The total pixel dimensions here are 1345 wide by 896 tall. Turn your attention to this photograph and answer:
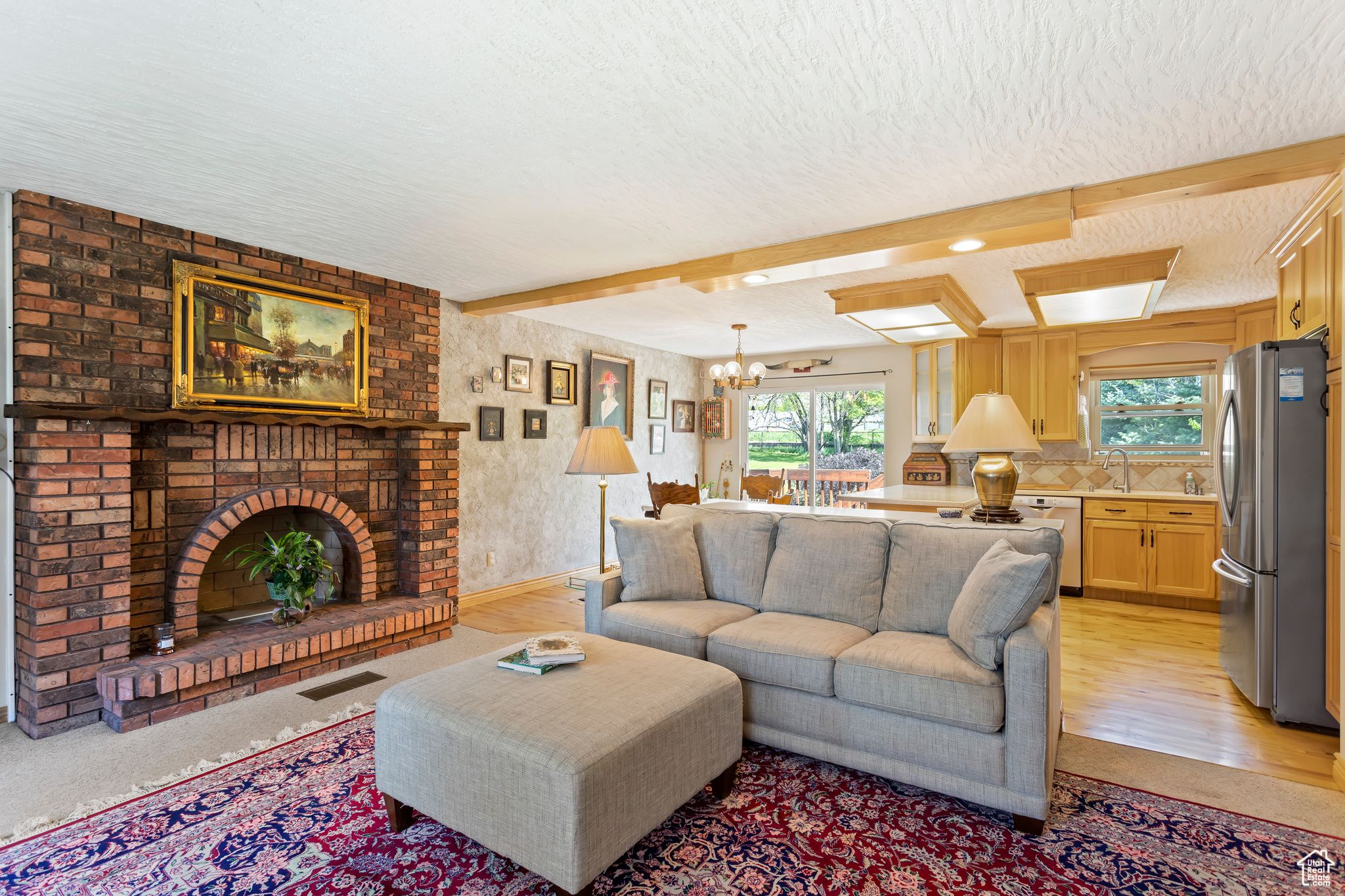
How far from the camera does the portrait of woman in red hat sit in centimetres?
622

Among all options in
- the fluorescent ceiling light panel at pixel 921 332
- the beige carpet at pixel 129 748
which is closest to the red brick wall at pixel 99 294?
the beige carpet at pixel 129 748

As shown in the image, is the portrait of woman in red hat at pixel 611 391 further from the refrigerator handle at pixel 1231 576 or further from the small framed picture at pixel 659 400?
the refrigerator handle at pixel 1231 576

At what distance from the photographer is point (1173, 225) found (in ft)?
10.4

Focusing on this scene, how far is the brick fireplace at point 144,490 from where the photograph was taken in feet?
9.03

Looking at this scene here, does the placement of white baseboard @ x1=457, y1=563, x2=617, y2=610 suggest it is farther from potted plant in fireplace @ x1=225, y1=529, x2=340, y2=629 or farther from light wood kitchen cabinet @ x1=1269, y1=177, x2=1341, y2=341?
light wood kitchen cabinet @ x1=1269, y1=177, x2=1341, y2=341

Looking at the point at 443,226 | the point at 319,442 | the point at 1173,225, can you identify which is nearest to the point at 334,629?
the point at 319,442

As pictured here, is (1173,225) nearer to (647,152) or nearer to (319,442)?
(647,152)

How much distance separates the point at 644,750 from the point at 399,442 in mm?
3154

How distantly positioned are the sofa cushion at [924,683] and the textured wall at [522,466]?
3.37m

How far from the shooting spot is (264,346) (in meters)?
3.55

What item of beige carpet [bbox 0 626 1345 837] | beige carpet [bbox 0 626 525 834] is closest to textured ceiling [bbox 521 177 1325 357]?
beige carpet [bbox 0 626 1345 837]

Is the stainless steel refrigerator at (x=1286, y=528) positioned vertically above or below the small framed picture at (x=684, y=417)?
below

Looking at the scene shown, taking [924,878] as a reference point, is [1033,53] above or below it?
above

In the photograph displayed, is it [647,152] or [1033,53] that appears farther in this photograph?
[647,152]
